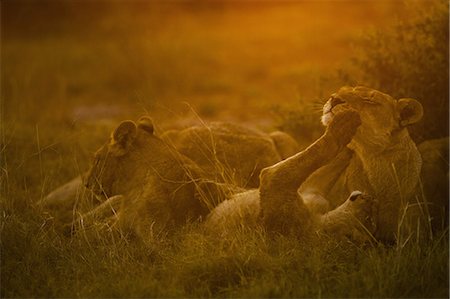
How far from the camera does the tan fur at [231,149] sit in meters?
6.12


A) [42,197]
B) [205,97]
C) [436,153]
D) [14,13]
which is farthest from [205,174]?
[14,13]

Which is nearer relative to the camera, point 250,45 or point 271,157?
point 271,157

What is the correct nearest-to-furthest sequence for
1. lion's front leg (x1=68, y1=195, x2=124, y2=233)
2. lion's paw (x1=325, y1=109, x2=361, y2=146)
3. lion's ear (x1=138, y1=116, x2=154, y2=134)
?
lion's paw (x1=325, y1=109, x2=361, y2=146)
lion's front leg (x1=68, y1=195, x2=124, y2=233)
lion's ear (x1=138, y1=116, x2=154, y2=134)

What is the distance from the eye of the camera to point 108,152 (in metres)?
5.58

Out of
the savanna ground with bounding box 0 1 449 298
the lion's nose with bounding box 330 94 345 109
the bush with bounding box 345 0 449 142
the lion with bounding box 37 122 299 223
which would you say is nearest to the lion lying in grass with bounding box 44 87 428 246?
the lion's nose with bounding box 330 94 345 109

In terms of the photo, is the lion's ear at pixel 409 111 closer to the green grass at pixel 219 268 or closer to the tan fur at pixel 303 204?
the tan fur at pixel 303 204

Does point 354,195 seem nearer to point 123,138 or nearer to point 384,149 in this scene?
point 384,149

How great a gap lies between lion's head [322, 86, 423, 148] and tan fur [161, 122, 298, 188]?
3.77 ft

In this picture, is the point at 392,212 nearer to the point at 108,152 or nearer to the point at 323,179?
the point at 323,179

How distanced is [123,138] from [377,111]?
1.69 m

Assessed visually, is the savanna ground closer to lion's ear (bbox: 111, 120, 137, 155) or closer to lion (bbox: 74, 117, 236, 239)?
lion (bbox: 74, 117, 236, 239)

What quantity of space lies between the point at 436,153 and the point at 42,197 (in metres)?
2.81

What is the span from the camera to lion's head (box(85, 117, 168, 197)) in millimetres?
5562

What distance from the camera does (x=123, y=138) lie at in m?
5.54
